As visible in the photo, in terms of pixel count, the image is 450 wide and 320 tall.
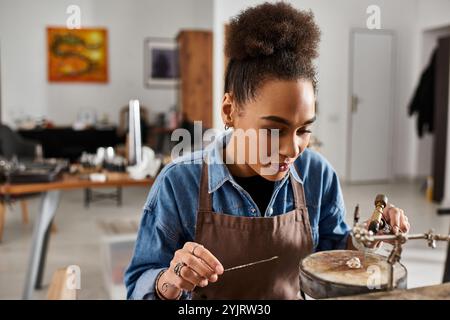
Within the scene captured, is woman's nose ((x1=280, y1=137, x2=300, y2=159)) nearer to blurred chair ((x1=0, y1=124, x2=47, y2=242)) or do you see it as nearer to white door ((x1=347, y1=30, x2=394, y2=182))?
white door ((x1=347, y1=30, x2=394, y2=182))

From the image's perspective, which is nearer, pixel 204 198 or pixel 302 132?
pixel 302 132

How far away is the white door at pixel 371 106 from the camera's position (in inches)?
19.9

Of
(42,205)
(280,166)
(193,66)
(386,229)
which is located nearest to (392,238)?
(386,229)

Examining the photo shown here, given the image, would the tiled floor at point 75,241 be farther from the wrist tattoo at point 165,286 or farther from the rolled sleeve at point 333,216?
the wrist tattoo at point 165,286

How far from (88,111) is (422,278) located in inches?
154

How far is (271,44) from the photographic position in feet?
1.37

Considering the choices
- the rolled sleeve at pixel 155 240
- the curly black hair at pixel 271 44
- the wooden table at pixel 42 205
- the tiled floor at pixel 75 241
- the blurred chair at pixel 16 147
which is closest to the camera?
the curly black hair at pixel 271 44

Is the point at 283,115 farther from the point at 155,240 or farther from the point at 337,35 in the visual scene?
the point at 155,240

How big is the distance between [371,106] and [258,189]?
167mm

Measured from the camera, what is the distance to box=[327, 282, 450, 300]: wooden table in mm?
447

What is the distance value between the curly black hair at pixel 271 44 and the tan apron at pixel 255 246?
0.19 meters

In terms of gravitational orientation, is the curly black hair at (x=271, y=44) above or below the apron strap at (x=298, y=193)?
above

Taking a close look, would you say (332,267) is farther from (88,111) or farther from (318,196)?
(88,111)

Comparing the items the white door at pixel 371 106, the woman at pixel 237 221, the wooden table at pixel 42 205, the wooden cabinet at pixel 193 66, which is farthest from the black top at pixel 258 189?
the wooden cabinet at pixel 193 66
